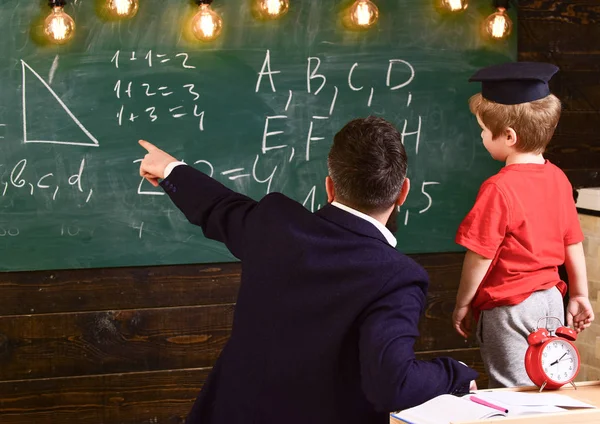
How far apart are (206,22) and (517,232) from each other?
149cm

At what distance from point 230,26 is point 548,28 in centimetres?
136

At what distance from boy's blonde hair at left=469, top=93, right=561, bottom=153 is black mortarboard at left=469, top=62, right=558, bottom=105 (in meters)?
0.02

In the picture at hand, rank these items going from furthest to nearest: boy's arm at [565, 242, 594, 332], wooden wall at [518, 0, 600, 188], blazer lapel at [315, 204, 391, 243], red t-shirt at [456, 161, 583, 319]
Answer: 1. wooden wall at [518, 0, 600, 188]
2. boy's arm at [565, 242, 594, 332]
3. red t-shirt at [456, 161, 583, 319]
4. blazer lapel at [315, 204, 391, 243]

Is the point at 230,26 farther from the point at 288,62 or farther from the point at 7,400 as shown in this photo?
the point at 7,400

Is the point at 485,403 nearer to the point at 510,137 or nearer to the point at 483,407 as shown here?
the point at 483,407

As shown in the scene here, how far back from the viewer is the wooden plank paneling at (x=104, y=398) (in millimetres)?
3246

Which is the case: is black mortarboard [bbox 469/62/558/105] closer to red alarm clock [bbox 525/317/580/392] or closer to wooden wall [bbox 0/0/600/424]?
red alarm clock [bbox 525/317/580/392]

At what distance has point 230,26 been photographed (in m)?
3.33

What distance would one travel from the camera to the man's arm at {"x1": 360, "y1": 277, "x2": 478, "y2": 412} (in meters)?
1.50

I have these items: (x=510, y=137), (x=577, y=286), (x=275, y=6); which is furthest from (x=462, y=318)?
(x=275, y=6)

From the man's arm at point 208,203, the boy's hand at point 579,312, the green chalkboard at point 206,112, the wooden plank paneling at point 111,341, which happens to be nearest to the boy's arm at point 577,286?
the boy's hand at point 579,312

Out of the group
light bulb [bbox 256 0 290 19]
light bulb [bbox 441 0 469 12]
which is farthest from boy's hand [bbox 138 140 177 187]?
light bulb [bbox 441 0 469 12]

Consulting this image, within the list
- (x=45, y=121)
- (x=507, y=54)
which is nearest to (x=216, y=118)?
(x=45, y=121)

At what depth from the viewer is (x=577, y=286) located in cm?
256
